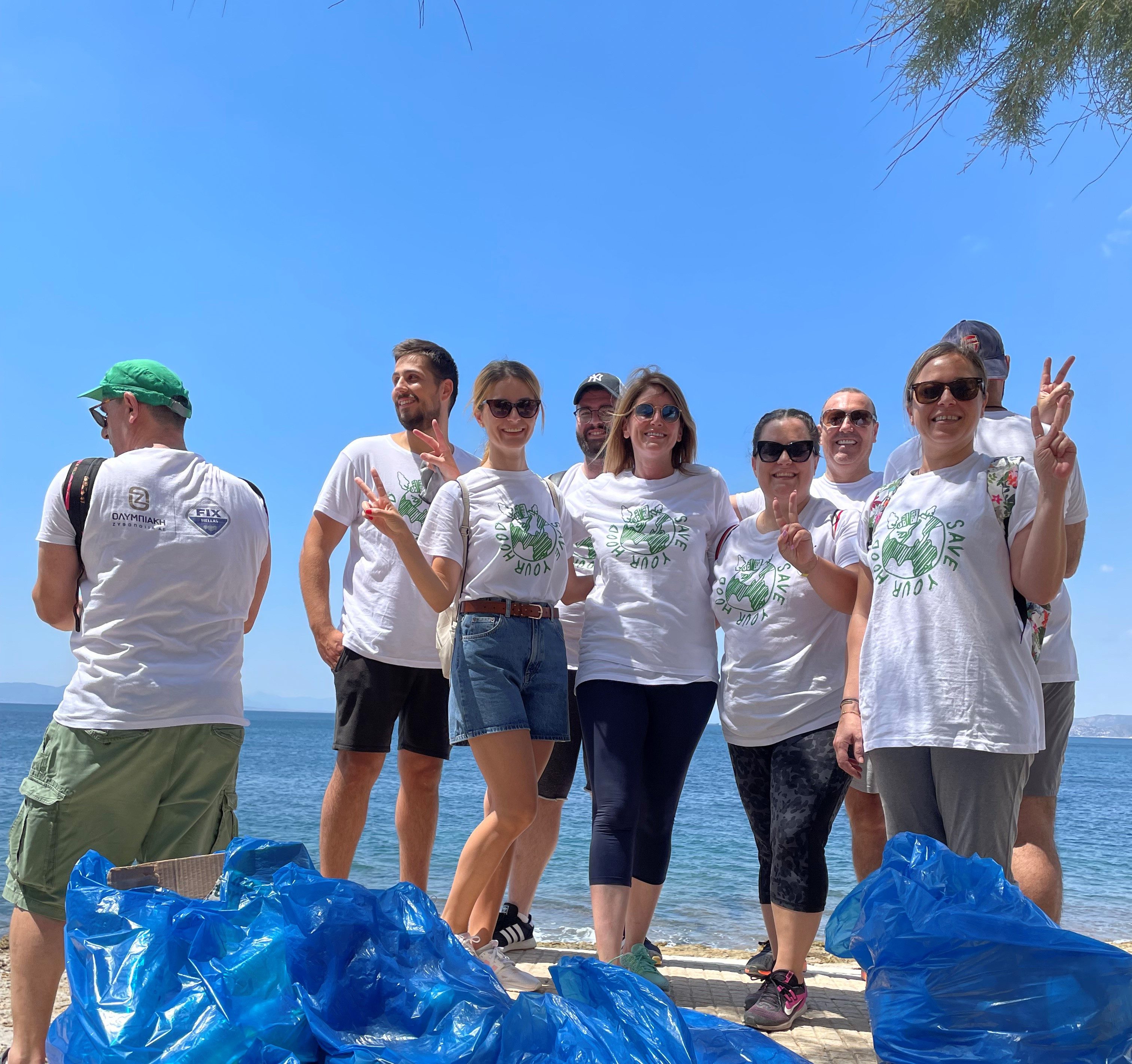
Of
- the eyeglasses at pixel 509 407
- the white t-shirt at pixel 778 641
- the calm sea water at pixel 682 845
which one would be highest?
the eyeglasses at pixel 509 407

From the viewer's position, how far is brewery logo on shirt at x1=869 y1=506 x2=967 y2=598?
2.63m

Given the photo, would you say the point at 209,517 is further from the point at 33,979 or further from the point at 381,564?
the point at 33,979

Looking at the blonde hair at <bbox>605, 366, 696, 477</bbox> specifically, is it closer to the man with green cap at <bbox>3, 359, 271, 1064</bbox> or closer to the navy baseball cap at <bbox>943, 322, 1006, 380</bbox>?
the navy baseball cap at <bbox>943, 322, 1006, 380</bbox>

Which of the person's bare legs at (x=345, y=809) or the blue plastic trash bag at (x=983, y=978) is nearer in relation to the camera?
the blue plastic trash bag at (x=983, y=978)

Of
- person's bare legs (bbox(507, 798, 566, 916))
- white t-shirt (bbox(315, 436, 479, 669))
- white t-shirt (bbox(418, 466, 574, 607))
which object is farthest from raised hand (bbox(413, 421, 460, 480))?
person's bare legs (bbox(507, 798, 566, 916))

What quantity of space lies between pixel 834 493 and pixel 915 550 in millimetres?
1458

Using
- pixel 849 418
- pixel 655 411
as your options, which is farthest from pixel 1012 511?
pixel 849 418

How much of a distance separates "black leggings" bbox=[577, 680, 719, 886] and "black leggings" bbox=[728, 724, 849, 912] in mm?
330

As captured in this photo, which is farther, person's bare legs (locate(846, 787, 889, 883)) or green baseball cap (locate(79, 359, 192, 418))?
person's bare legs (locate(846, 787, 889, 883))

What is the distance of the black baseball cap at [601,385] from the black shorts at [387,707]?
5.72 ft

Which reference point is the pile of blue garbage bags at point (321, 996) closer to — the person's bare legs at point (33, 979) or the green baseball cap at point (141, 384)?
the person's bare legs at point (33, 979)

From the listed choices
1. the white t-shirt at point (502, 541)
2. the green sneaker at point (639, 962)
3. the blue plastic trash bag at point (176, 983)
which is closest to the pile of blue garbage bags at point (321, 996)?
the blue plastic trash bag at point (176, 983)

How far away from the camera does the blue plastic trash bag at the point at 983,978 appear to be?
6.31 feet

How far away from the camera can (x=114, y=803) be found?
8.48 ft
